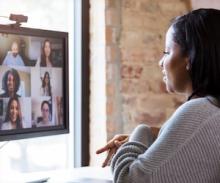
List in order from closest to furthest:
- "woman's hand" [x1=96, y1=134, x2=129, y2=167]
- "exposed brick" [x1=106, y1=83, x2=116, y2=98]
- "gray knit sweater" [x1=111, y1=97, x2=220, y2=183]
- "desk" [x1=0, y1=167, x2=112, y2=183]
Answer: "gray knit sweater" [x1=111, y1=97, x2=220, y2=183]
"woman's hand" [x1=96, y1=134, x2=129, y2=167]
"desk" [x1=0, y1=167, x2=112, y2=183]
"exposed brick" [x1=106, y1=83, x2=116, y2=98]

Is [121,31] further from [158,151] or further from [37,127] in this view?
[158,151]

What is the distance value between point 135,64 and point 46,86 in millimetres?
612

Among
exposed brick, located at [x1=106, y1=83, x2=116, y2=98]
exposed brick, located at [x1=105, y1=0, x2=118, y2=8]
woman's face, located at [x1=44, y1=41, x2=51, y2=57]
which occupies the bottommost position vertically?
exposed brick, located at [x1=106, y1=83, x2=116, y2=98]

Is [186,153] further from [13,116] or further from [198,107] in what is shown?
[13,116]

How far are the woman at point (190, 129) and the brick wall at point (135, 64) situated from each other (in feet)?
3.38

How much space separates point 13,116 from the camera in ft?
5.43

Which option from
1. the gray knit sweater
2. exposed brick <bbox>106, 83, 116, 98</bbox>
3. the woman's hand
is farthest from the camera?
exposed brick <bbox>106, 83, 116, 98</bbox>

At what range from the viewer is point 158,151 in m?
1.00

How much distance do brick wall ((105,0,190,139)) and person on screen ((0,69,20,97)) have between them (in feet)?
2.00

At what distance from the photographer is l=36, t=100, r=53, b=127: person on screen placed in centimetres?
177

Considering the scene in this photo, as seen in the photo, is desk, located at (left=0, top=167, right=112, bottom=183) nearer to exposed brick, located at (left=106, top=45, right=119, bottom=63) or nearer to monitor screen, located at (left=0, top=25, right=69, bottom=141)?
monitor screen, located at (left=0, top=25, right=69, bottom=141)

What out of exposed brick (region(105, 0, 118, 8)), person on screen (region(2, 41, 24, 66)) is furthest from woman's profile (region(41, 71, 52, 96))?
exposed brick (region(105, 0, 118, 8))

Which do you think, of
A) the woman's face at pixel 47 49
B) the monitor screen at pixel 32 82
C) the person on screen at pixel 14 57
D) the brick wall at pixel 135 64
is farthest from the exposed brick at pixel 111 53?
the person on screen at pixel 14 57

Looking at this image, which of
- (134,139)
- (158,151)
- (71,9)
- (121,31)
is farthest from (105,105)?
(158,151)
